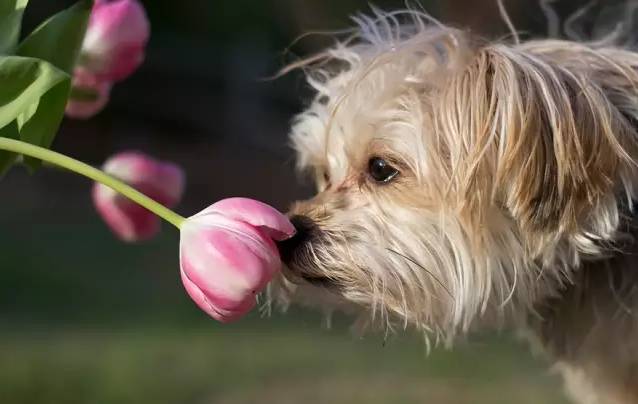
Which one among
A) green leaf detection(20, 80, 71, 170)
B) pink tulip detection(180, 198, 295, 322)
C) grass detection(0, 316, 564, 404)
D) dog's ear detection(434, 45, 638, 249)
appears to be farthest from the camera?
grass detection(0, 316, 564, 404)

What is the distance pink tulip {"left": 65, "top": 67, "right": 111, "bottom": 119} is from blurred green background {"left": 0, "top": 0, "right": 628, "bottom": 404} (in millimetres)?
826

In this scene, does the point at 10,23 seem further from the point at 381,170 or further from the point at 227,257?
the point at 381,170

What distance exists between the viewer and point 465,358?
3654 mm

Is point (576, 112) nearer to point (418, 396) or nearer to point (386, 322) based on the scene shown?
point (386, 322)

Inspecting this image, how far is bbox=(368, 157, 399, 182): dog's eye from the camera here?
136 cm

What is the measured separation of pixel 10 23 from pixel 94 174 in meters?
0.20

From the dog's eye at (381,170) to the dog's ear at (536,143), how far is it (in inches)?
3.7

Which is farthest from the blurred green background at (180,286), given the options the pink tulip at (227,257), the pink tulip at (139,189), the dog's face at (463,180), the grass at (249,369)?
the pink tulip at (227,257)

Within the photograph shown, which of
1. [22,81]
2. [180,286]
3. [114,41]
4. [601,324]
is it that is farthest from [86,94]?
[180,286]

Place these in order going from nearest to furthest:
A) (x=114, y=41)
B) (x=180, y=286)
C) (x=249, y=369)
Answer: (x=114, y=41) → (x=249, y=369) → (x=180, y=286)

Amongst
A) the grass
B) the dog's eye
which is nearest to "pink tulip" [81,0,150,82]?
the dog's eye

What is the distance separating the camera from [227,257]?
0.66 m

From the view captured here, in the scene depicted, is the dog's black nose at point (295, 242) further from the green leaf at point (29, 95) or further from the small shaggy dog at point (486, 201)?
Result: the green leaf at point (29, 95)

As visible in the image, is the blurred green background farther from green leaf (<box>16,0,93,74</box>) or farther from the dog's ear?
green leaf (<box>16,0,93,74</box>)
